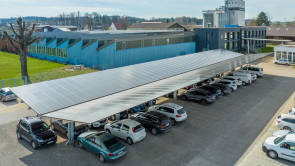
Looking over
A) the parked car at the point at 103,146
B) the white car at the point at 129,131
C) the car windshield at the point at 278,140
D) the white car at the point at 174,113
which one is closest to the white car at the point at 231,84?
the white car at the point at 174,113

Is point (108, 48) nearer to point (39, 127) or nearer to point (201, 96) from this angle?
point (201, 96)

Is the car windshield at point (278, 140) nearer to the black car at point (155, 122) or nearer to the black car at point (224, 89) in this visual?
the black car at point (155, 122)

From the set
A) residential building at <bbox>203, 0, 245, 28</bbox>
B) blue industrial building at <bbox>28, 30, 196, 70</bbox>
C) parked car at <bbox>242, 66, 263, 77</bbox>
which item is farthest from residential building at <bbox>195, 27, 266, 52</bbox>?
residential building at <bbox>203, 0, 245, 28</bbox>

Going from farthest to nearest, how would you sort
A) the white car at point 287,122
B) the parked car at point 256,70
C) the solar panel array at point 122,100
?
the parked car at point 256,70 → the white car at point 287,122 → the solar panel array at point 122,100

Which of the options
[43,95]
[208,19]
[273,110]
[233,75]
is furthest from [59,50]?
[208,19]

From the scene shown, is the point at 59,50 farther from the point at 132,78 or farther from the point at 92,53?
the point at 132,78

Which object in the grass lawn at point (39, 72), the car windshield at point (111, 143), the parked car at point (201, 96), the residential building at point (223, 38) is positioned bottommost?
the car windshield at point (111, 143)

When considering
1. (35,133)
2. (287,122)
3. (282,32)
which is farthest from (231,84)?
(282,32)

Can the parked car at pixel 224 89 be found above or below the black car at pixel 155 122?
above

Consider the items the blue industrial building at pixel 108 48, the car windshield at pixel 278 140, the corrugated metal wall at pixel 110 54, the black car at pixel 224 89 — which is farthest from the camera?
the blue industrial building at pixel 108 48
